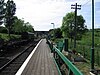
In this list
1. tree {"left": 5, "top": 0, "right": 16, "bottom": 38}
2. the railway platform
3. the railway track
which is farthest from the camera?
tree {"left": 5, "top": 0, "right": 16, "bottom": 38}

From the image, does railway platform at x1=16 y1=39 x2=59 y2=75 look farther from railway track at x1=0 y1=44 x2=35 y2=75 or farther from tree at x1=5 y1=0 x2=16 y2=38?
tree at x1=5 y1=0 x2=16 y2=38

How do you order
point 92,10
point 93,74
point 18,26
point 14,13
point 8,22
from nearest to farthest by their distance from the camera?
point 93,74, point 92,10, point 8,22, point 14,13, point 18,26

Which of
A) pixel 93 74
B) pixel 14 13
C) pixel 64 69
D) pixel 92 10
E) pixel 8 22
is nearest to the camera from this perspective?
pixel 64 69

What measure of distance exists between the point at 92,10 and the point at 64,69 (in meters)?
4.73

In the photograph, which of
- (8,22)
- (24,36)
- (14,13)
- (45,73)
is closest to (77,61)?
(45,73)

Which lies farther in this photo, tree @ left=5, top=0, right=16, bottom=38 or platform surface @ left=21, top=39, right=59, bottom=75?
tree @ left=5, top=0, right=16, bottom=38

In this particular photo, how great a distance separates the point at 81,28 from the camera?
94000mm

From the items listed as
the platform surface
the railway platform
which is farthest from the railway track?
the platform surface

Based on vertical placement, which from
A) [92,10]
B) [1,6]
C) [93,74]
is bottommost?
[93,74]

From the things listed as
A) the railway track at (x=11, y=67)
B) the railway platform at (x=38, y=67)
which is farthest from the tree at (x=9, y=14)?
the railway platform at (x=38, y=67)

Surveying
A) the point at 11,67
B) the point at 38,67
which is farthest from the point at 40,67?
the point at 11,67

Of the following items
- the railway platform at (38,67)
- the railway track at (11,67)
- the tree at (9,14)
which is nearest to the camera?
the railway platform at (38,67)

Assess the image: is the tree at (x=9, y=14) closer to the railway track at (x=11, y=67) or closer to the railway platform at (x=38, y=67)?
the railway track at (x=11, y=67)

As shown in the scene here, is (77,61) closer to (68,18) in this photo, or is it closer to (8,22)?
(8,22)
